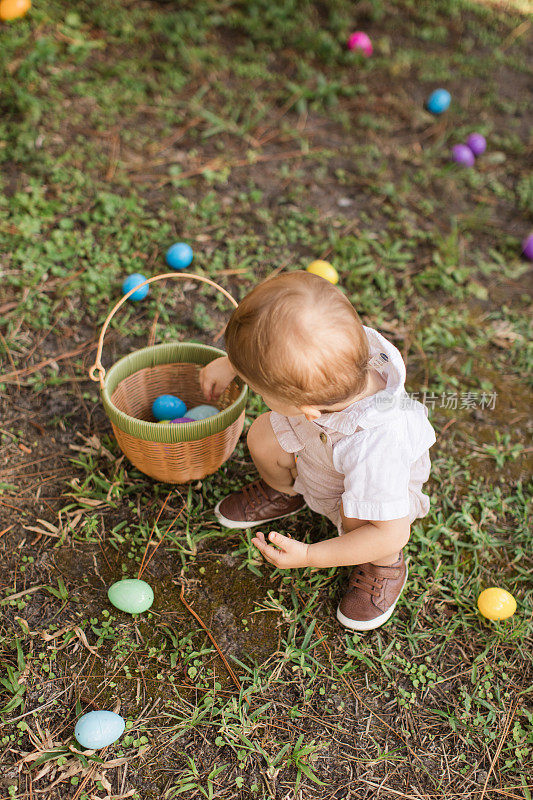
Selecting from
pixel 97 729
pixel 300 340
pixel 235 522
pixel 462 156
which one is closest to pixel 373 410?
pixel 300 340

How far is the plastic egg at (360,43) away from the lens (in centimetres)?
421

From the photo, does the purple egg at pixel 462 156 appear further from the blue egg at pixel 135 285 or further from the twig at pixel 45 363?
the twig at pixel 45 363

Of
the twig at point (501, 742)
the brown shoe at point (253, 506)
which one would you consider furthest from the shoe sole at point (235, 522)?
the twig at point (501, 742)

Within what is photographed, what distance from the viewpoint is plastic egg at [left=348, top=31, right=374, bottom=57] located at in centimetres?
421

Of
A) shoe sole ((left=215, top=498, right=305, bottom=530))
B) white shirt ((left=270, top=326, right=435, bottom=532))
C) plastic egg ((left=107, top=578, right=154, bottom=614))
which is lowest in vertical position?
shoe sole ((left=215, top=498, right=305, bottom=530))

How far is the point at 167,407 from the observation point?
7.54ft

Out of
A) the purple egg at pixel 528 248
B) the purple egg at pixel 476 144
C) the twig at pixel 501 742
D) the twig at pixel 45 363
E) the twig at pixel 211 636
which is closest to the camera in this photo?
the twig at pixel 501 742

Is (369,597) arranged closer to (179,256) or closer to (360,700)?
(360,700)

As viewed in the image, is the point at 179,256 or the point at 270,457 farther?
the point at 179,256

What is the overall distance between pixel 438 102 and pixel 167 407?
2856mm

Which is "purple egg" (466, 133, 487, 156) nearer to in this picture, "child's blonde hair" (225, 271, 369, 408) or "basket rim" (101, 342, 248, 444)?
"basket rim" (101, 342, 248, 444)

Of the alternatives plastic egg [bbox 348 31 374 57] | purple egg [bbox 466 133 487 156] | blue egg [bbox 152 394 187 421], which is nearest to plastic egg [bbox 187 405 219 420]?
blue egg [bbox 152 394 187 421]

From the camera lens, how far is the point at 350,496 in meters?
1.70

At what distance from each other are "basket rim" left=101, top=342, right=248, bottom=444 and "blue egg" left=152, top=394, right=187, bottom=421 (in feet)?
0.42
